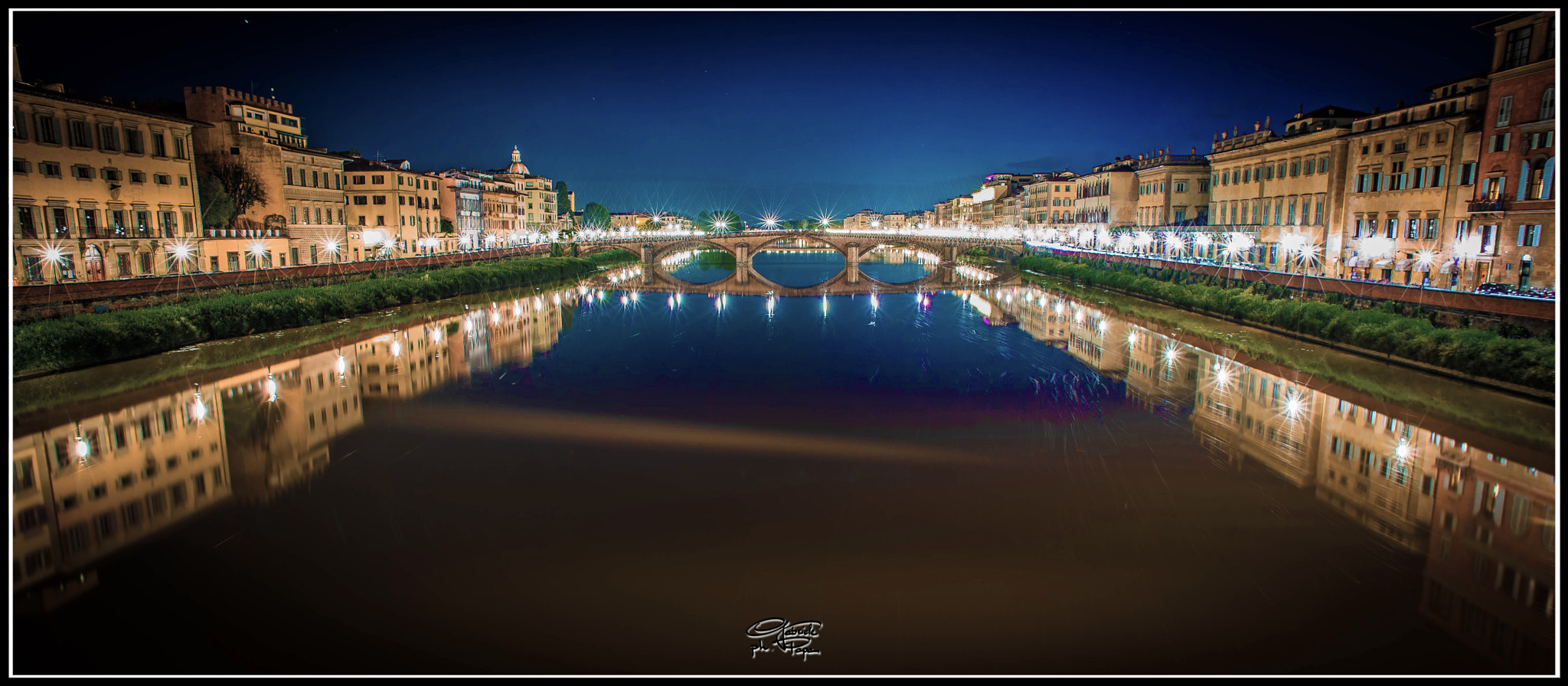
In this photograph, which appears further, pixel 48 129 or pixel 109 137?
pixel 109 137

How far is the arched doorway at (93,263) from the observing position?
28594 millimetres

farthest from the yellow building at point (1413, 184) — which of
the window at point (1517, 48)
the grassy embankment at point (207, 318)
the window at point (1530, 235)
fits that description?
the grassy embankment at point (207, 318)

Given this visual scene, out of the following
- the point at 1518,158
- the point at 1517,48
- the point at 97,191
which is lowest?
the point at 97,191

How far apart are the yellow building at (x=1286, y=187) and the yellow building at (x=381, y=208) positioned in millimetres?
48294

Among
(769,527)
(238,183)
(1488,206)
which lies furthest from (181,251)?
(1488,206)

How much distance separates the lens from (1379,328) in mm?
20250

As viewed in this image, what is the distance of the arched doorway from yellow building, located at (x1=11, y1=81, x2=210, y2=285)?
0.04 meters

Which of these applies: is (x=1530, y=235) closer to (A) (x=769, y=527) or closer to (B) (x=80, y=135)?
(A) (x=769, y=527)

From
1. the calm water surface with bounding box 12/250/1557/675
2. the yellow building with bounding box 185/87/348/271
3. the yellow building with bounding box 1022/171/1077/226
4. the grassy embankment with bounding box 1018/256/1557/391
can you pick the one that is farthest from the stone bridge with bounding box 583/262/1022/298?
the calm water surface with bounding box 12/250/1557/675

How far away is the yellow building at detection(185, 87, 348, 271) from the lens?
137 ft

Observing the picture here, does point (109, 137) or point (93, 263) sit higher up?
point (109, 137)

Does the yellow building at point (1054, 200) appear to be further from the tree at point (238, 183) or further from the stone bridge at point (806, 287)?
the tree at point (238, 183)

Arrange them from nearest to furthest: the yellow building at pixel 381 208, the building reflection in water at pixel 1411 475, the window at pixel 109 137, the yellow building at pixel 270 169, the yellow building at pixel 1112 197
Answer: the building reflection in water at pixel 1411 475 < the window at pixel 109 137 < the yellow building at pixel 270 169 < the yellow building at pixel 381 208 < the yellow building at pixel 1112 197

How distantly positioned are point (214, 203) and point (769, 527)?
→ 41.4m
